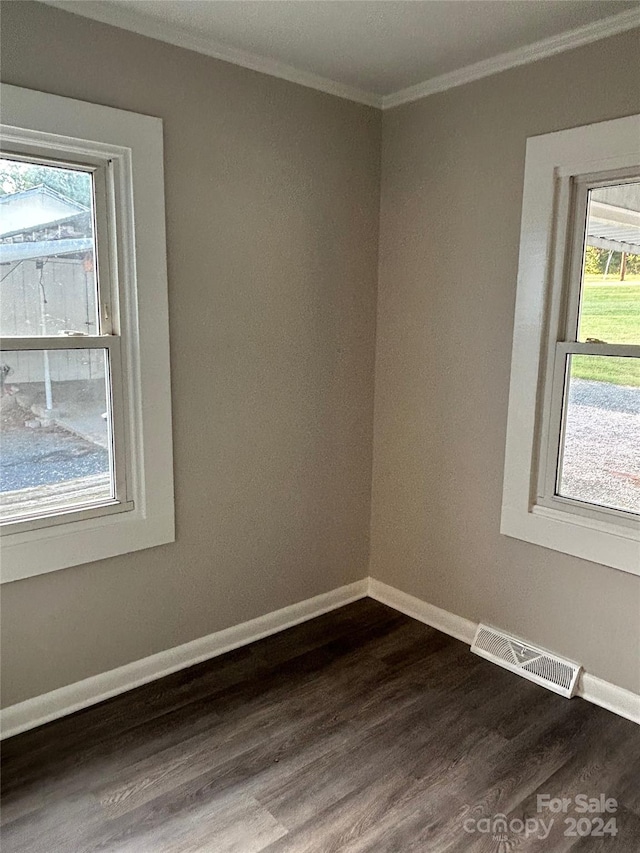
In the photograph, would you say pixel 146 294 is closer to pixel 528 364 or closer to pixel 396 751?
pixel 528 364

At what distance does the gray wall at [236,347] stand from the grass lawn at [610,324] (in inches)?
39.8

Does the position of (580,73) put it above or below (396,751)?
above

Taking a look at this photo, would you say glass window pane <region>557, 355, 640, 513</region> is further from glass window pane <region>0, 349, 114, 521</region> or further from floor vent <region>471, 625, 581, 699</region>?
glass window pane <region>0, 349, 114, 521</region>

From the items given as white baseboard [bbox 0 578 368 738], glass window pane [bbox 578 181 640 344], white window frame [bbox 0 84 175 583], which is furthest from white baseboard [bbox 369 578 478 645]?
glass window pane [bbox 578 181 640 344]

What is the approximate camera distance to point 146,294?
2332 millimetres

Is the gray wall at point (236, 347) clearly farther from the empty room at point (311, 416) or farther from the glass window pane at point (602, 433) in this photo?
the glass window pane at point (602, 433)

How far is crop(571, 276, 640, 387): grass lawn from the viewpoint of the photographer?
232 cm

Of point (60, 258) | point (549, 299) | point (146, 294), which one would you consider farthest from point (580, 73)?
point (60, 258)

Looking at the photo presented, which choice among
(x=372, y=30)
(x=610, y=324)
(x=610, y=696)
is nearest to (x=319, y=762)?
(x=610, y=696)

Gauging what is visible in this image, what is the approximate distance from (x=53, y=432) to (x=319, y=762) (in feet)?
4.68

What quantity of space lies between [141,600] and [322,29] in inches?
85.9

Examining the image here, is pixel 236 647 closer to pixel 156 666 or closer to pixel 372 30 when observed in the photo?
pixel 156 666

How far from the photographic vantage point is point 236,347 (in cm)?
262

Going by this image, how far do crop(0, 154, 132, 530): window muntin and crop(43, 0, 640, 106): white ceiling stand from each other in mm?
576
